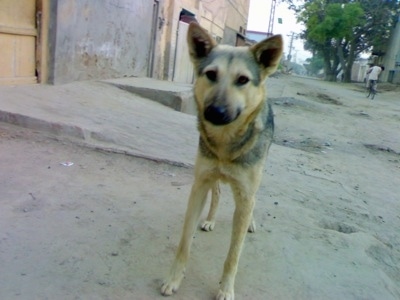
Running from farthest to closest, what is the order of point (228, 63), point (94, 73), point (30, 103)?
point (94, 73)
point (30, 103)
point (228, 63)

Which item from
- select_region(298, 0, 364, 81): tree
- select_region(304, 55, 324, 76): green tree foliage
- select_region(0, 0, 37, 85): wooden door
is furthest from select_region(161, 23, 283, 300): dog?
select_region(304, 55, 324, 76): green tree foliage

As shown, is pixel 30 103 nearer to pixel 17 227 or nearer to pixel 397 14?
pixel 17 227

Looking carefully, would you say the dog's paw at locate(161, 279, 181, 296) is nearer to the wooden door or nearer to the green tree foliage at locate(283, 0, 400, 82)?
the wooden door

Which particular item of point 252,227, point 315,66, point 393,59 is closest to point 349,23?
point 393,59

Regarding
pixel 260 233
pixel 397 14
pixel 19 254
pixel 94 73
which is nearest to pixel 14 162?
pixel 19 254

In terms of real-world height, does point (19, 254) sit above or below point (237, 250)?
below

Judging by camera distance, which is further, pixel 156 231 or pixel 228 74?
pixel 156 231

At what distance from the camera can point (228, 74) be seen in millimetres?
2367

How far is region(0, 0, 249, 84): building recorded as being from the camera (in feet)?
20.1

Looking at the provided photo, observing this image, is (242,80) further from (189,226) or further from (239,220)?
(189,226)

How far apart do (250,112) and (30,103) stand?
12.4ft

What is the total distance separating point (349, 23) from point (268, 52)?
114ft

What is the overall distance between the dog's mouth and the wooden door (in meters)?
4.77

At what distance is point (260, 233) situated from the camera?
A: 3240mm
